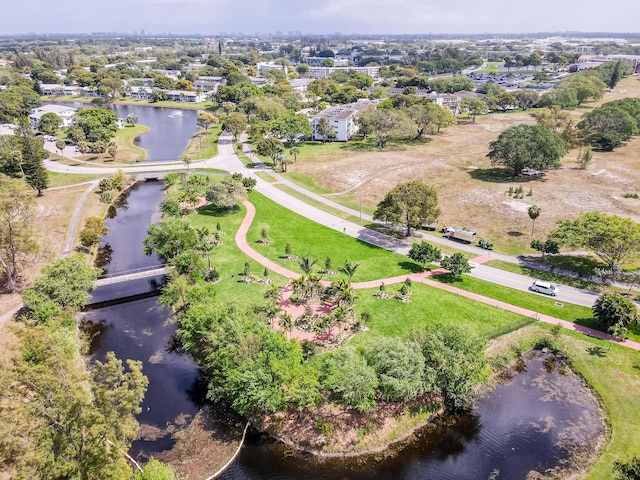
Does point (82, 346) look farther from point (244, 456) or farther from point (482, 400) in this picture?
point (482, 400)

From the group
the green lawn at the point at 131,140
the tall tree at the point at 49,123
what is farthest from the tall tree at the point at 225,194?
the tall tree at the point at 49,123

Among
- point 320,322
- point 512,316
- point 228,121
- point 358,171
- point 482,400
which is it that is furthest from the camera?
point 228,121

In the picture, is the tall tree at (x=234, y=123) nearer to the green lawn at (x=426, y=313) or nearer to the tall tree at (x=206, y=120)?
the tall tree at (x=206, y=120)

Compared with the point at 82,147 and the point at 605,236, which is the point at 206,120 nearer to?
the point at 82,147

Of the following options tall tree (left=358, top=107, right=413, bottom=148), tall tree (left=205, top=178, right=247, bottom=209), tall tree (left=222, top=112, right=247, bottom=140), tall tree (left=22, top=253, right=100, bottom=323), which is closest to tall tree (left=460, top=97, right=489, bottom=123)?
tall tree (left=358, top=107, right=413, bottom=148)

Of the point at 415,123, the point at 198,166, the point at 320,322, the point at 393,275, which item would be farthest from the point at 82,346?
the point at 415,123
